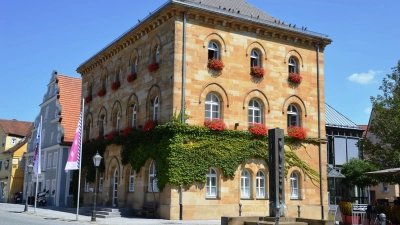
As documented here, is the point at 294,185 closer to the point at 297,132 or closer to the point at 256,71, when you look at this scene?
the point at 297,132

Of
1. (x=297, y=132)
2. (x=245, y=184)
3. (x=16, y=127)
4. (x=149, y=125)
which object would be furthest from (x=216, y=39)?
(x=16, y=127)

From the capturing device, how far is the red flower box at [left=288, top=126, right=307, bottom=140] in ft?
92.6

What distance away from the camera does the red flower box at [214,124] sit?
84.3 ft

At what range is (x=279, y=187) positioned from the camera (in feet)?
56.9

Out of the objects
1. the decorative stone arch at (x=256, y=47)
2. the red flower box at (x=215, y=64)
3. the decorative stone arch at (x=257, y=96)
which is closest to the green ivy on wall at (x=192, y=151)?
the decorative stone arch at (x=257, y=96)

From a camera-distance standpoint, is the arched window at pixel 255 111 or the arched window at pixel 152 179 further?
the arched window at pixel 255 111

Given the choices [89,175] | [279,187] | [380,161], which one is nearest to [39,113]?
[89,175]

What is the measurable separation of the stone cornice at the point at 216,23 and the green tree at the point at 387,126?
5.01m

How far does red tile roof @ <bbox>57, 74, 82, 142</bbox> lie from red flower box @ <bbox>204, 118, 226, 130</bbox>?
67.9 feet

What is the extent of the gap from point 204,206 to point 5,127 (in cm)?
4685

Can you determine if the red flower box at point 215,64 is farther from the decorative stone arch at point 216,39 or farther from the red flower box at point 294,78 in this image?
the red flower box at point 294,78

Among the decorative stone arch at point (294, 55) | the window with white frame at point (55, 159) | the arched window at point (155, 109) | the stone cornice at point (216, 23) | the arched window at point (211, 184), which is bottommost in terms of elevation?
the arched window at point (211, 184)

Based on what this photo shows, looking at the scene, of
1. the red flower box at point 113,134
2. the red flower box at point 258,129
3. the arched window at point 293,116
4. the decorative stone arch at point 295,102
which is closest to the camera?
the red flower box at point 258,129

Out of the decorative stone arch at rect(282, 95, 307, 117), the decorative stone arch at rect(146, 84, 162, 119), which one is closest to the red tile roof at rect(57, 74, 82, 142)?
the decorative stone arch at rect(146, 84, 162, 119)
